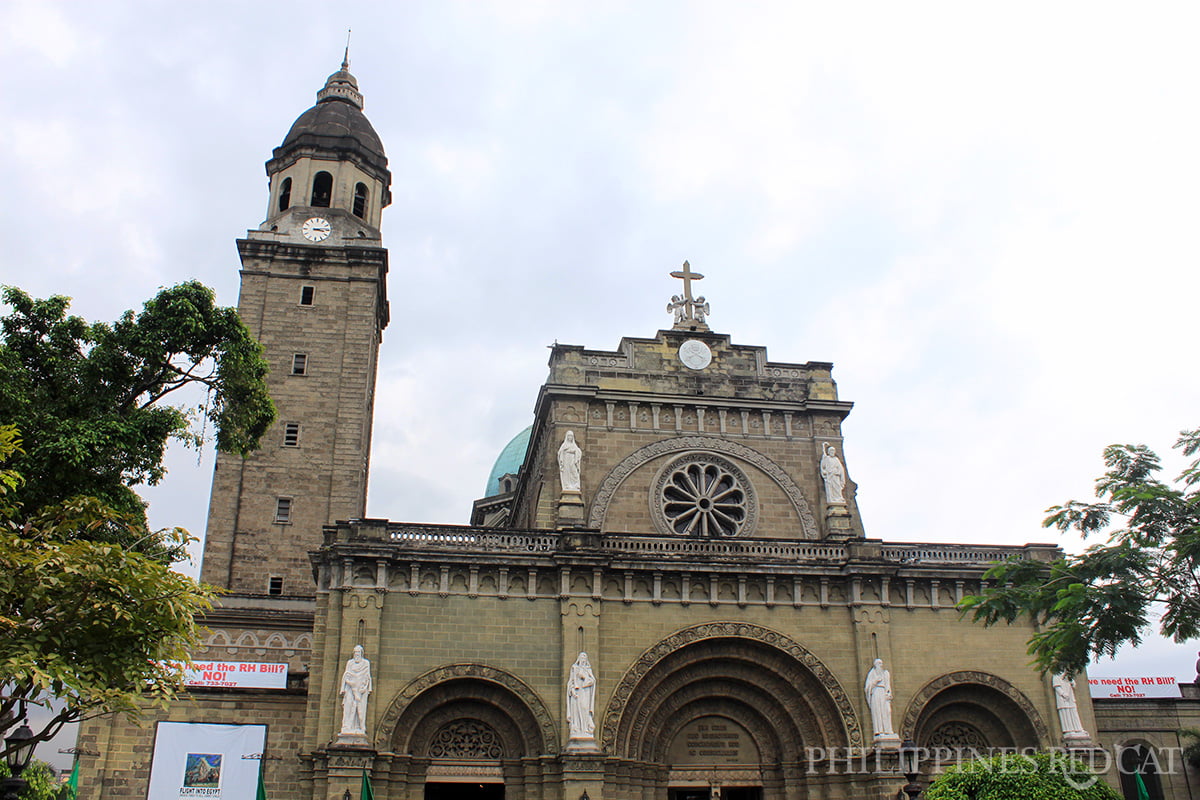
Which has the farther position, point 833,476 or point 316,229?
point 316,229

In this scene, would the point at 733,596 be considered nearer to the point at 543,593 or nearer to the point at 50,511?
the point at 543,593

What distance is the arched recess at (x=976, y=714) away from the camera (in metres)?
27.0

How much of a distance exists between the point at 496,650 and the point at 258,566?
1333 cm

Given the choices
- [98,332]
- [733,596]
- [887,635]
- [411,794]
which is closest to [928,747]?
[887,635]

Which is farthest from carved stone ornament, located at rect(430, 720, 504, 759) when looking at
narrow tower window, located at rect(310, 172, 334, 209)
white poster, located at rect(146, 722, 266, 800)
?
narrow tower window, located at rect(310, 172, 334, 209)

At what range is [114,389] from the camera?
23.6 m

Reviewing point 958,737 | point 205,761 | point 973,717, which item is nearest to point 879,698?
point 958,737

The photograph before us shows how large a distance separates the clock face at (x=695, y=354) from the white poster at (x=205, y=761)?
56.4 feet

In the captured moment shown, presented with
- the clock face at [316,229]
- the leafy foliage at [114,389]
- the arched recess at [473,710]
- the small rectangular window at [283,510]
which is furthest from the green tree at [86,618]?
the clock face at [316,229]

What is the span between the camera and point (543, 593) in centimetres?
2655

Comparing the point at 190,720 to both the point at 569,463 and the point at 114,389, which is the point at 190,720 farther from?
the point at 569,463

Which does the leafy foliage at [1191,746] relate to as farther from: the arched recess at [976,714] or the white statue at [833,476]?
the white statue at [833,476]

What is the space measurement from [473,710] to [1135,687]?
27.0 m

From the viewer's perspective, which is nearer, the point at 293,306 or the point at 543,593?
the point at 543,593
